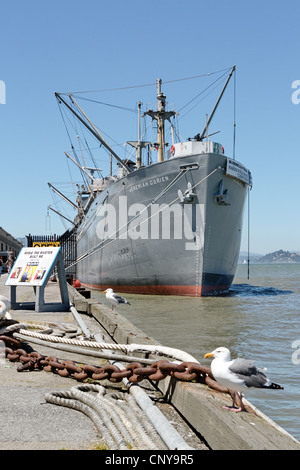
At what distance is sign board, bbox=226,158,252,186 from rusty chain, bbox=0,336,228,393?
1975cm

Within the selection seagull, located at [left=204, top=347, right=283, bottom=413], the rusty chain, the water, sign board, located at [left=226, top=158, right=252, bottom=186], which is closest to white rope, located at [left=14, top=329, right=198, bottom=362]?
the rusty chain

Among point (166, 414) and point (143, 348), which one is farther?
point (143, 348)

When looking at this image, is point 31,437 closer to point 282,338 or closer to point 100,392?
point 100,392

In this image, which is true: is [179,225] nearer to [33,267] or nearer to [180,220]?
[180,220]

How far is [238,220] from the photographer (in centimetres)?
2722

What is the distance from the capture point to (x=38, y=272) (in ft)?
35.7

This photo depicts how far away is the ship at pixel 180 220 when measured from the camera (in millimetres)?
23500

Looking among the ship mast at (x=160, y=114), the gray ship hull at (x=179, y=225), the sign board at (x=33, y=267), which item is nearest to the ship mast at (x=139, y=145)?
the ship mast at (x=160, y=114)

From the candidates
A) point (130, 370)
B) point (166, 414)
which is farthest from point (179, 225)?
point (166, 414)

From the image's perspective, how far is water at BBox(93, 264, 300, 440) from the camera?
6.71 meters

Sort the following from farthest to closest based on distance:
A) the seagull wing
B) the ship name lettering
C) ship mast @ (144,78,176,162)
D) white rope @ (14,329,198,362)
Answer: ship mast @ (144,78,176,162), the ship name lettering, white rope @ (14,329,198,362), the seagull wing

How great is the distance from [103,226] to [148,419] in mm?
25981

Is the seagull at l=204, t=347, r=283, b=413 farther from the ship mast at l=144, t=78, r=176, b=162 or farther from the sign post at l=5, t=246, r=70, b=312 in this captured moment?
the ship mast at l=144, t=78, r=176, b=162

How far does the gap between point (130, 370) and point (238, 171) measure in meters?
21.7
